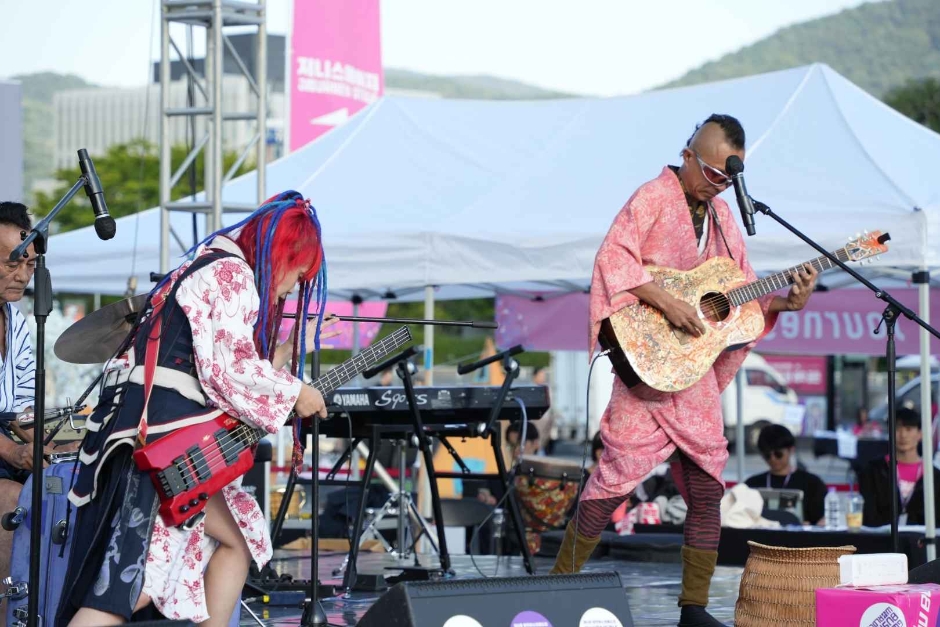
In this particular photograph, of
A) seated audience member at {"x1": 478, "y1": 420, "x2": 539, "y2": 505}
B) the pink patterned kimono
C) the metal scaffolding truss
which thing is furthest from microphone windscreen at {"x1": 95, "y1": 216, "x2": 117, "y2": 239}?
seated audience member at {"x1": 478, "y1": 420, "x2": 539, "y2": 505}

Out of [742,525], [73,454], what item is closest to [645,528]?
[742,525]

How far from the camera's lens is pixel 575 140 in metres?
8.72

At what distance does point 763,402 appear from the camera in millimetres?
25594

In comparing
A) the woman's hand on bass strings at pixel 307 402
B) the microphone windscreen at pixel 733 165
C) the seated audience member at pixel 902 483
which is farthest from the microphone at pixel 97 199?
the seated audience member at pixel 902 483

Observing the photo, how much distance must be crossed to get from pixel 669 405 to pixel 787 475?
4275 mm

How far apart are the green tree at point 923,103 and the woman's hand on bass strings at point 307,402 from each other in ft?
120

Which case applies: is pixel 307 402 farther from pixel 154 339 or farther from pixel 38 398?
pixel 38 398

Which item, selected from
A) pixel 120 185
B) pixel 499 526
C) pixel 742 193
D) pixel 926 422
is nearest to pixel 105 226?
pixel 742 193

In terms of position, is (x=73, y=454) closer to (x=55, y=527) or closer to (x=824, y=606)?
(x=55, y=527)

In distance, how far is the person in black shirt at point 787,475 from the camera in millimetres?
8266

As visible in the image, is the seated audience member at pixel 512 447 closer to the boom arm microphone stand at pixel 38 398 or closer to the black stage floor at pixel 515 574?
the black stage floor at pixel 515 574

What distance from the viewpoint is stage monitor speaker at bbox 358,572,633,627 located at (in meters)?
2.96

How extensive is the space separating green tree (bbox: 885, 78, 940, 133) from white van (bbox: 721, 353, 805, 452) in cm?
1443

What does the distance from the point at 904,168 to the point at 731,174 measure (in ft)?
10.1
